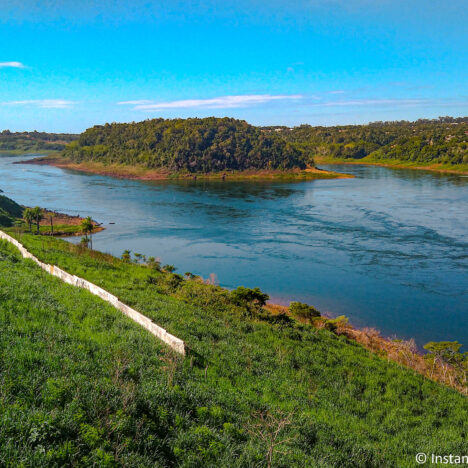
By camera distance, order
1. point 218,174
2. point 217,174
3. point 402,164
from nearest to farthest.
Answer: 1. point 218,174
2. point 217,174
3. point 402,164

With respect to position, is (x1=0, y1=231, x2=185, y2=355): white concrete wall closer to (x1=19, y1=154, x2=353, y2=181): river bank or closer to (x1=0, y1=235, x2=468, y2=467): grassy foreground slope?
(x1=0, y1=235, x2=468, y2=467): grassy foreground slope

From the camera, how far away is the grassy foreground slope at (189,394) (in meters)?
7.21

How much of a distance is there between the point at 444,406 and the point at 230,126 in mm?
165066

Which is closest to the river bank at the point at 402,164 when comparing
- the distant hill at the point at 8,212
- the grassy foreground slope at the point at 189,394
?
the distant hill at the point at 8,212

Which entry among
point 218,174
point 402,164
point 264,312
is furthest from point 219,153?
point 264,312

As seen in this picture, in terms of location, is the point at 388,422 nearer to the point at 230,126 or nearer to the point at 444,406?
the point at 444,406

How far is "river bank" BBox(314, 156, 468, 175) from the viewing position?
12675 cm

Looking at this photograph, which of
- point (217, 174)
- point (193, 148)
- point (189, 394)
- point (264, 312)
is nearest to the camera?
point (189, 394)

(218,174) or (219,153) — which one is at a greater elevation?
(219,153)

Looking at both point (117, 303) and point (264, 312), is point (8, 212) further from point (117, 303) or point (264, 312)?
point (117, 303)

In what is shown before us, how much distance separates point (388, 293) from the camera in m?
33.1

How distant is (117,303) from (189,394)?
787 centimetres

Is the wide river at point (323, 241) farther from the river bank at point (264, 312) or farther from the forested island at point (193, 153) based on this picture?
the forested island at point (193, 153)

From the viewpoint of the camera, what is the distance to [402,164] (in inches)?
5915
